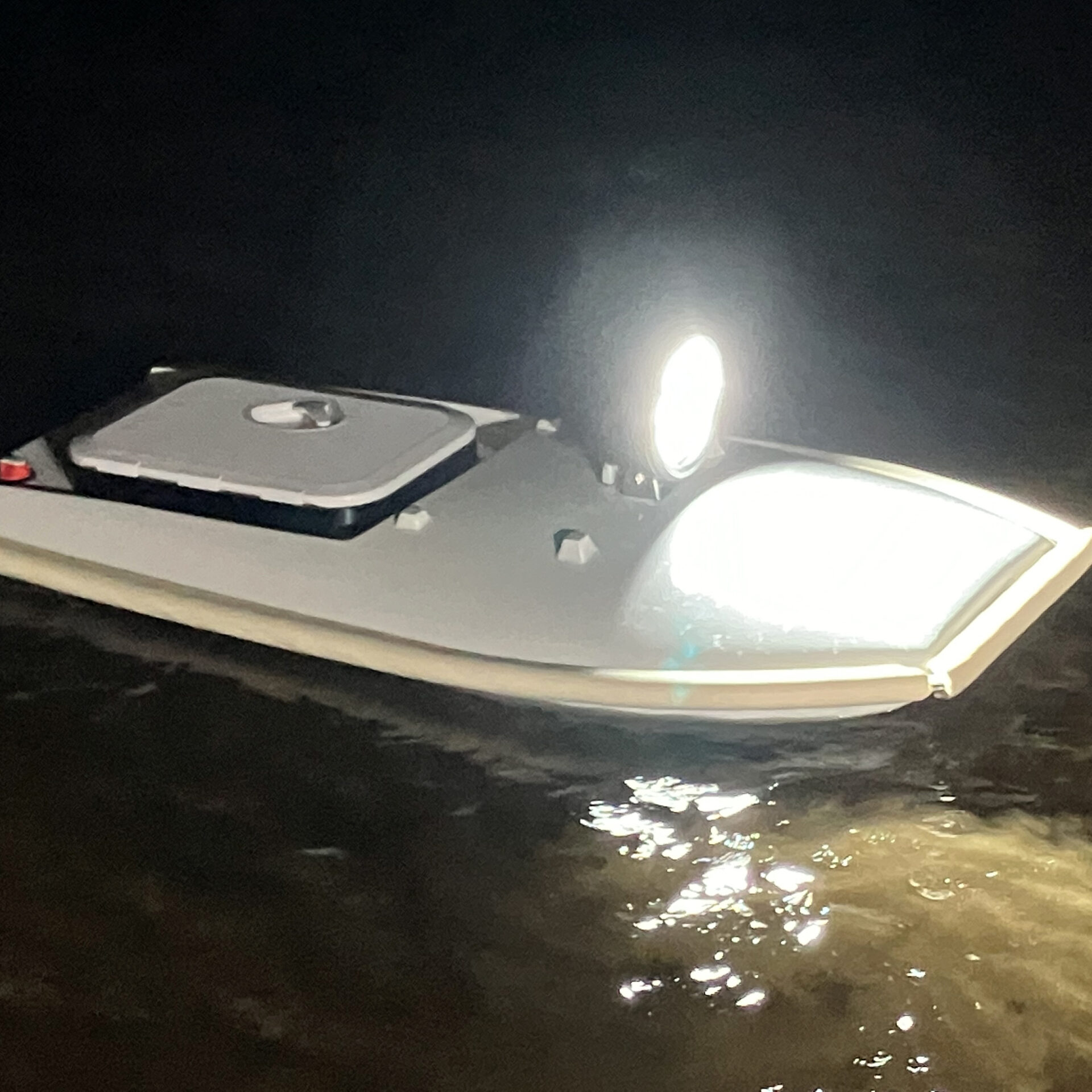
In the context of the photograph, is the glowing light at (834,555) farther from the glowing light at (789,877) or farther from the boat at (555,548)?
the glowing light at (789,877)

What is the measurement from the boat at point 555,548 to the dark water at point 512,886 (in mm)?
29

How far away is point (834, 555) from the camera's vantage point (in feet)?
2.72

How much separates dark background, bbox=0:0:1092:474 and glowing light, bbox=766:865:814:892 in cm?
34

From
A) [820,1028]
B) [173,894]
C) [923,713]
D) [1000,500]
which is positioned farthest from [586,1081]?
[1000,500]

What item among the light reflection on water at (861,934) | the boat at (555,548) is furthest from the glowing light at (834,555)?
the light reflection on water at (861,934)

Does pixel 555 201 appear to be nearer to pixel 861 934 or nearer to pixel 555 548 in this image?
pixel 555 548

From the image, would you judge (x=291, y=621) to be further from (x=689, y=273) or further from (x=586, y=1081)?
(x=689, y=273)

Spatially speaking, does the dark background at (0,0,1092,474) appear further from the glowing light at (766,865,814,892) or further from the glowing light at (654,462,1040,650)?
the glowing light at (766,865,814,892)

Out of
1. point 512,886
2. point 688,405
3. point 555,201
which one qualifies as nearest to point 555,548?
point 688,405

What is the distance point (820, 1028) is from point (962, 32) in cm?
168

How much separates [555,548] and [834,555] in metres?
0.16

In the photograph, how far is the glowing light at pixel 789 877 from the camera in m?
0.64

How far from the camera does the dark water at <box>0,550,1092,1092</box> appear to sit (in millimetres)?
550

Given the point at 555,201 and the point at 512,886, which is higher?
the point at 555,201
